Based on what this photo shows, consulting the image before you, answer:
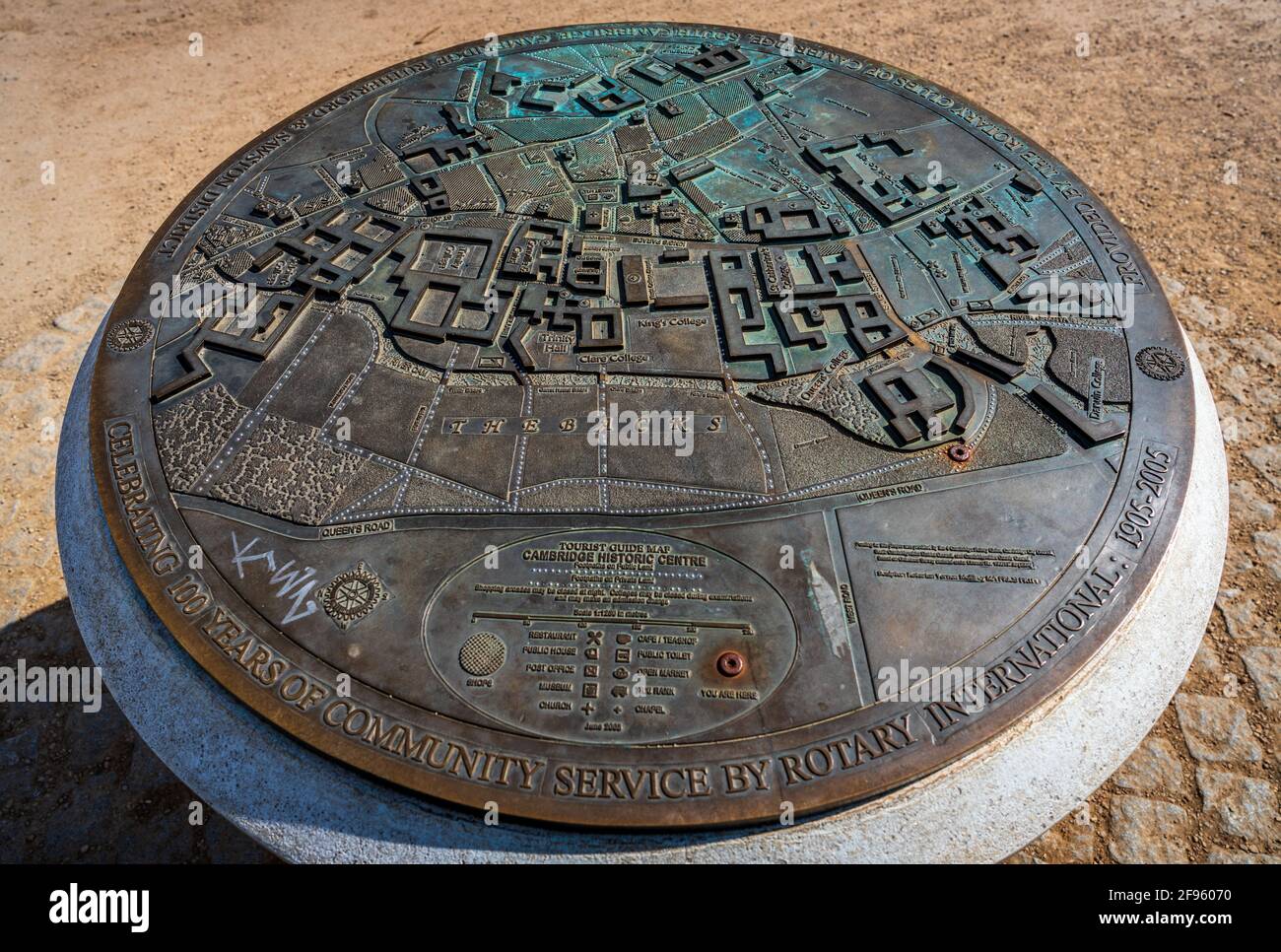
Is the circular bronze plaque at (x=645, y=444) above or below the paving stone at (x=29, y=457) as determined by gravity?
above

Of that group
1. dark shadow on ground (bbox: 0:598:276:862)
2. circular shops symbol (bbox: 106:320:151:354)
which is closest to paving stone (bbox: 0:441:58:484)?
dark shadow on ground (bbox: 0:598:276:862)

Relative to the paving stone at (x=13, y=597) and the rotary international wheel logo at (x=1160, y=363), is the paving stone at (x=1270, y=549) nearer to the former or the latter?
the rotary international wheel logo at (x=1160, y=363)

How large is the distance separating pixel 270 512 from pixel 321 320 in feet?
5.23

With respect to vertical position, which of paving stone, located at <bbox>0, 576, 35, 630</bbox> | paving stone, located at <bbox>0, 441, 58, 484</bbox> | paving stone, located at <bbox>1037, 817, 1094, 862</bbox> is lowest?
paving stone, located at <bbox>1037, 817, 1094, 862</bbox>

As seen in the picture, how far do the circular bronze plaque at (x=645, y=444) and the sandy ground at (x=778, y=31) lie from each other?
252cm

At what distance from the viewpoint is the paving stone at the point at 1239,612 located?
6.73m

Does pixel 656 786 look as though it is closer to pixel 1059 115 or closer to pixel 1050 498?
pixel 1050 498

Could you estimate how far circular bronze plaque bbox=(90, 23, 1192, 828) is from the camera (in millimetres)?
4148

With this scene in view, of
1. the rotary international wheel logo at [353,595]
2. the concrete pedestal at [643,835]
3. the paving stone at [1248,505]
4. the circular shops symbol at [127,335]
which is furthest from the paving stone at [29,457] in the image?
the paving stone at [1248,505]

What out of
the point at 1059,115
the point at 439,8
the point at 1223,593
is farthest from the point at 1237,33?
the point at 439,8

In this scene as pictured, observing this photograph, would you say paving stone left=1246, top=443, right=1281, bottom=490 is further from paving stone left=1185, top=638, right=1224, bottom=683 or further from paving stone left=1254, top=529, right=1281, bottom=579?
paving stone left=1185, top=638, right=1224, bottom=683

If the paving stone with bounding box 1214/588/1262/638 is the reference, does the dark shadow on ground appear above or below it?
below

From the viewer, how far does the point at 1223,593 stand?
694cm

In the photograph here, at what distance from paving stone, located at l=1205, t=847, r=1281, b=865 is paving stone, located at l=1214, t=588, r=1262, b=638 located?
5.71 ft
